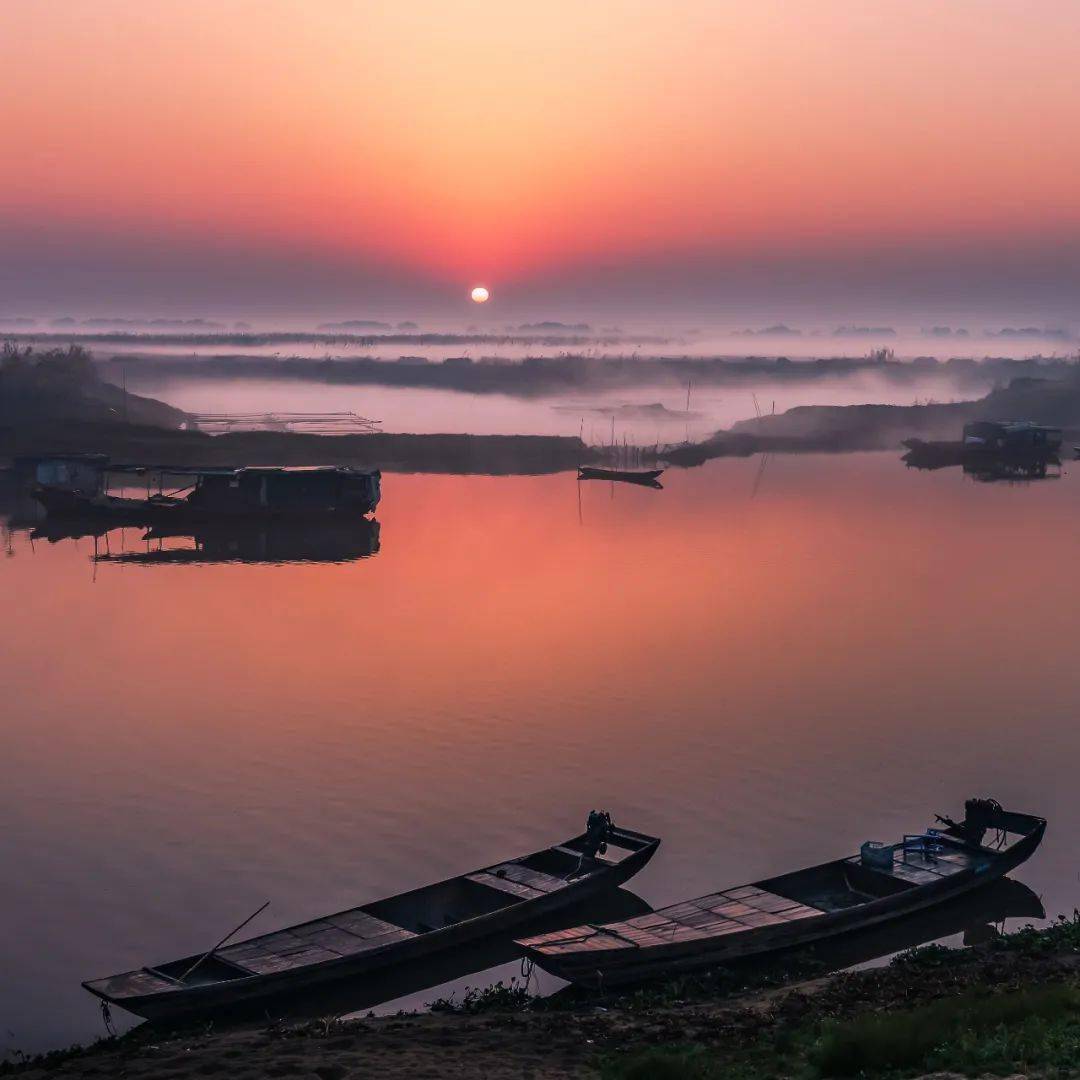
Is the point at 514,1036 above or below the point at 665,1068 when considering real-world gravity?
below

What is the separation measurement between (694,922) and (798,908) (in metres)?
2.06

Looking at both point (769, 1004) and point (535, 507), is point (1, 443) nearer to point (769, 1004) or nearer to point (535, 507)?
point (535, 507)

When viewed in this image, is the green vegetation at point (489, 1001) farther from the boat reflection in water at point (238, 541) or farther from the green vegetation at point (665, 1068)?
the boat reflection in water at point (238, 541)

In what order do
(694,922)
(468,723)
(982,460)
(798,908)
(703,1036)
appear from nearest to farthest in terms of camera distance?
(703,1036) → (694,922) → (798,908) → (468,723) → (982,460)

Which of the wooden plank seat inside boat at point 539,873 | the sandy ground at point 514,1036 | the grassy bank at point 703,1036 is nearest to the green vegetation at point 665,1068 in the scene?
the grassy bank at point 703,1036

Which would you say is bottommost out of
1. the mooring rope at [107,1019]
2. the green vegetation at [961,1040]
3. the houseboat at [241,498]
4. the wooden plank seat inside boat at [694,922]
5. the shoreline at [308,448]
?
the mooring rope at [107,1019]

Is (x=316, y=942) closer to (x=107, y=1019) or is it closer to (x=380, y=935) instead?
(x=380, y=935)

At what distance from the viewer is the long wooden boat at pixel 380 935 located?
67.2 ft

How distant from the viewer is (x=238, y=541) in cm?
8212

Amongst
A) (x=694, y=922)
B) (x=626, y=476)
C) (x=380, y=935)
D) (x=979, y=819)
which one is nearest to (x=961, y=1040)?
(x=694, y=922)

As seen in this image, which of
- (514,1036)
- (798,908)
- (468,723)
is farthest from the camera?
(468,723)

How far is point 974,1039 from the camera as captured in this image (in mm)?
17125

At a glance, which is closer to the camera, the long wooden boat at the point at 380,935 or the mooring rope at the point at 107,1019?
the long wooden boat at the point at 380,935

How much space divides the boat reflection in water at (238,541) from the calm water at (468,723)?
2866mm
